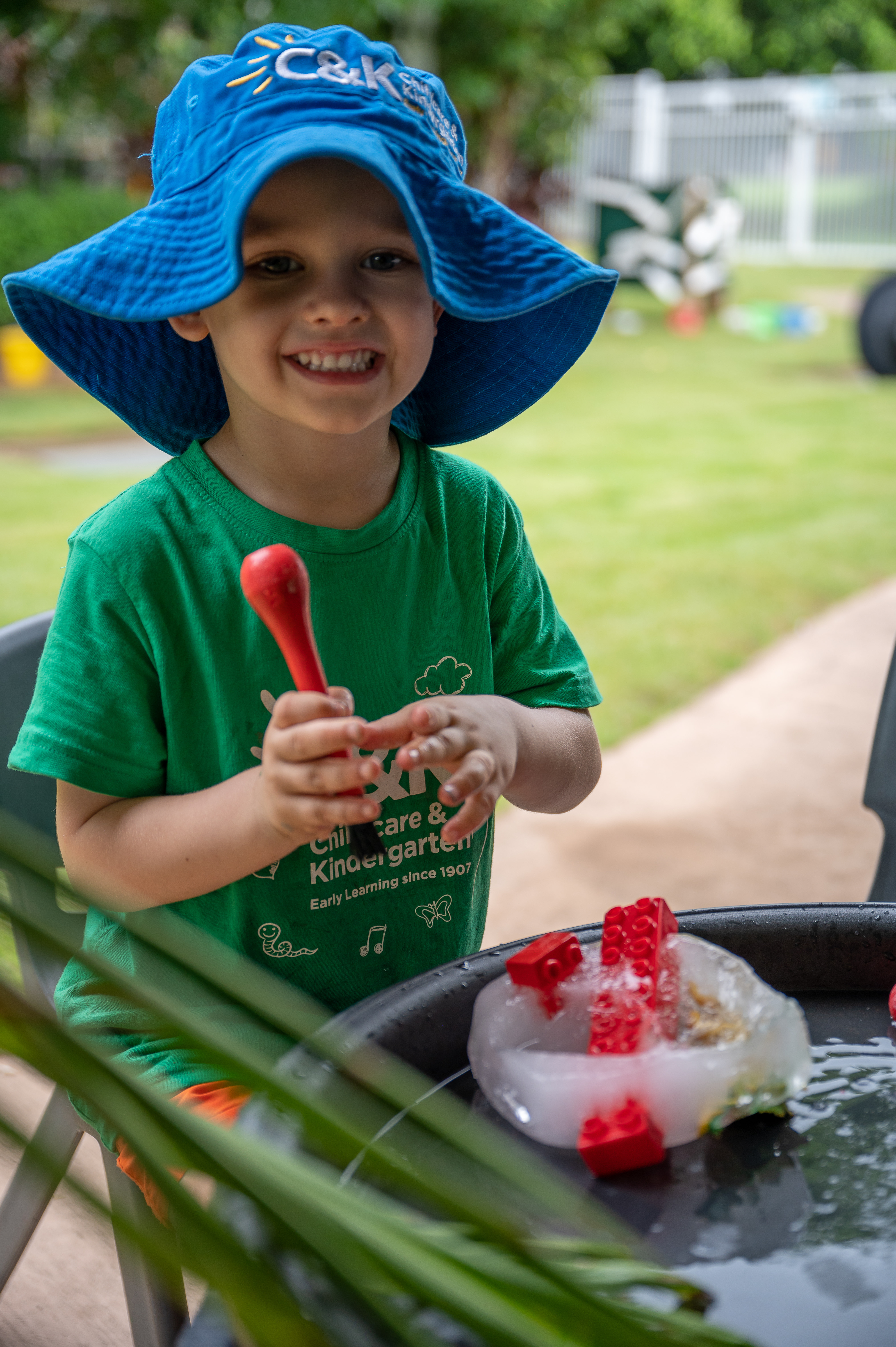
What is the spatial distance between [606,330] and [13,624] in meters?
9.29

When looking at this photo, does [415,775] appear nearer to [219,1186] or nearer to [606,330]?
[219,1186]

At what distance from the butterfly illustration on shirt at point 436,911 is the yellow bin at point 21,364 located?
7.12 meters

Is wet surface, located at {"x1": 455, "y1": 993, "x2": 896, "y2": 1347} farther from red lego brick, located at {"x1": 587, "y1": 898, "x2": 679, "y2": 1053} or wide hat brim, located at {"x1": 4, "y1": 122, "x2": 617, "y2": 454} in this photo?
wide hat brim, located at {"x1": 4, "y1": 122, "x2": 617, "y2": 454}

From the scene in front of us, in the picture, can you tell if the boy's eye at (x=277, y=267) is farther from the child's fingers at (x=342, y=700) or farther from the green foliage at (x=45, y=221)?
the green foliage at (x=45, y=221)

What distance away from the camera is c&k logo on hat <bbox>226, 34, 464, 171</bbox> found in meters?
0.82

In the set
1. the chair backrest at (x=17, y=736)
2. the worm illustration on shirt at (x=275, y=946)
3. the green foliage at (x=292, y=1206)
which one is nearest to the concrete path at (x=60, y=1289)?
the chair backrest at (x=17, y=736)

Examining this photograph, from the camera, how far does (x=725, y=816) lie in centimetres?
266

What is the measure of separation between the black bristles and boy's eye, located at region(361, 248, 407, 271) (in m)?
0.38

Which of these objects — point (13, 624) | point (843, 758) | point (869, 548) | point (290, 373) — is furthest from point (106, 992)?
point (869, 548)

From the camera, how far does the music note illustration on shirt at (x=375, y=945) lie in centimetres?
98

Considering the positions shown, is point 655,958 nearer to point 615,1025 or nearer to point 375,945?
point 615,1025

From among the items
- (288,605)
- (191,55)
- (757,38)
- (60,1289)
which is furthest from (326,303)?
(757,38)

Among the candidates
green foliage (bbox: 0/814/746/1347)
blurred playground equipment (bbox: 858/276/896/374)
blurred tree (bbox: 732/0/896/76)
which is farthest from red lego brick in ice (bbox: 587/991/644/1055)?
blurred tree (bbox: 732/0/896/76)

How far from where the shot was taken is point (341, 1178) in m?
0.57
